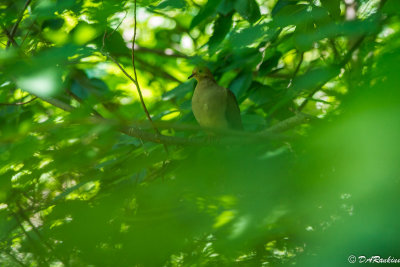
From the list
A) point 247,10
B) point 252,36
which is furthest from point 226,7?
point 252,36

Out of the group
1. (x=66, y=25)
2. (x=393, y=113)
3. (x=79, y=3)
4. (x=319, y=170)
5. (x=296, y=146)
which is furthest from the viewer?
(x=66, y=25)

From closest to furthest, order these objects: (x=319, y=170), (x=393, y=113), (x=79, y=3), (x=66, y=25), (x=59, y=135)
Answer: (x=393, y=113)
(x=319, y=170)
(x=59, y=135)
(x=79, y=3)
(x=66, y=25)

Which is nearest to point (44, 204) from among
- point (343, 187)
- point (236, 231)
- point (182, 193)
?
point (182, 193)

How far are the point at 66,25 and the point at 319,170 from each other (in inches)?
92.2

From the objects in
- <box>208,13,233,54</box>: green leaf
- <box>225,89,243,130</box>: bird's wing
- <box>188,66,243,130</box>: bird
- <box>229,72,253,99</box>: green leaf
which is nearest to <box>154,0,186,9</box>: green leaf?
<box>208,13,233,54</box>: green leaf

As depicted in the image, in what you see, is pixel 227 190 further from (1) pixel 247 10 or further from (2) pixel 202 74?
(2) pixel 202 74

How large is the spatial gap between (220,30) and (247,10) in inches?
6.9

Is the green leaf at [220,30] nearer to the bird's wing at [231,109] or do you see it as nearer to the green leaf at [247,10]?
the green leaf at [247,10]

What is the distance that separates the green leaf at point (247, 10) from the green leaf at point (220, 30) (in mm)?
75

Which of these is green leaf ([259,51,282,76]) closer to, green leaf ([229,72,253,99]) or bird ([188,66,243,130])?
green leaf ([229,72,253,99])

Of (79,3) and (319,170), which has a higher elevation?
(79,3)

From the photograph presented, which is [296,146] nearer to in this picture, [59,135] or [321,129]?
[321,129]

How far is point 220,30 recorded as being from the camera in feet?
7.92

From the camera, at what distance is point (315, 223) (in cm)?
60
